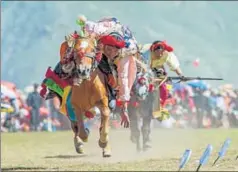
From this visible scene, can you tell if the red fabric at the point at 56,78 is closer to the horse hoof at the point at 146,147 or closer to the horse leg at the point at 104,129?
the horse leg at the point at 104,129

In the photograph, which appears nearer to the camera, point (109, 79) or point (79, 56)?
point (79, 56)

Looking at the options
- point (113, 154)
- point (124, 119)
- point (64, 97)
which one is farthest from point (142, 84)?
point (64, 97)

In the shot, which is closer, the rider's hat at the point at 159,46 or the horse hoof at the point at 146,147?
the rider's hat at the point at 159,46

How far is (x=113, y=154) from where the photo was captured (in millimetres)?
16031

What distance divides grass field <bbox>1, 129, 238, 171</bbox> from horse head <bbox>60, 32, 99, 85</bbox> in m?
1.18

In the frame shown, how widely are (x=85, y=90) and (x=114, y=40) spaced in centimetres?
84

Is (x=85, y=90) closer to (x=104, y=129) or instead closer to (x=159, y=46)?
(x=104, y=129)

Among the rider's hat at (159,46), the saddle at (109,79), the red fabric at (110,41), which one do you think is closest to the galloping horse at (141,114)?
the rider's hat at (159,46)

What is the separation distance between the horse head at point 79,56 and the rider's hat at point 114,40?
54cm

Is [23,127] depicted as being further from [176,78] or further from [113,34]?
[113,34]

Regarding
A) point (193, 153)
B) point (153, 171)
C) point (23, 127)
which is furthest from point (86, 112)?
point (23, 127)

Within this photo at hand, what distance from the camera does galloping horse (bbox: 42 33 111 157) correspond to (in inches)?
510

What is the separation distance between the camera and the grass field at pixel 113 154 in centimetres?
1252

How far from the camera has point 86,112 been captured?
14.1 metres
